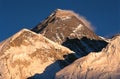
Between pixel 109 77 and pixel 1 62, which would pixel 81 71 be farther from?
pixel 1 62

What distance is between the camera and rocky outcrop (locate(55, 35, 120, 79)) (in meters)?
124

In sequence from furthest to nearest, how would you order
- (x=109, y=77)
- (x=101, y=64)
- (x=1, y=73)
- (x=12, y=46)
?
(x=12, y=46), (x=1, y=73), (x=101, y=64), (x=109, y=77)

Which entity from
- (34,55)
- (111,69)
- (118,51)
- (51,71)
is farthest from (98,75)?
(34,55)

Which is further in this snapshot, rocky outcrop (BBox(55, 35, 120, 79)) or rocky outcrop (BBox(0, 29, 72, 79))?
rocky outcrop (BBox(0, 29, 72, 79))

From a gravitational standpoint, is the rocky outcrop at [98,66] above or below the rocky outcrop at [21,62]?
below

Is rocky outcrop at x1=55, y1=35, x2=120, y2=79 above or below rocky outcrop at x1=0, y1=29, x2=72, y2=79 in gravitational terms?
below

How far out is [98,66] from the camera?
129250 millimetres

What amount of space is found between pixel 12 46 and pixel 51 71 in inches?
779

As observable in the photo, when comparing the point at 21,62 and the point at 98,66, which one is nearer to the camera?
the point at 98,66

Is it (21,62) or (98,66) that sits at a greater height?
(21,62)

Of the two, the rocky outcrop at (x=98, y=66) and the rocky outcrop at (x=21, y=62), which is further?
Result: the rocky outcrop at (x=21, y=62)

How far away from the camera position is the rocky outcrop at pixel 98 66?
124 m

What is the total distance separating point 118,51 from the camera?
440 feet

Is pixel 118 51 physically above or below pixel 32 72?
below
